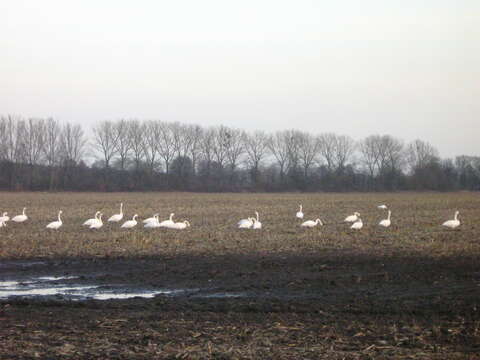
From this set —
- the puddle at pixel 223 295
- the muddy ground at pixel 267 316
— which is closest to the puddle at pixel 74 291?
the puddle at pixel 223 295

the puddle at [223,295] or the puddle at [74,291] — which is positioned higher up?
the puddle at [223,295]

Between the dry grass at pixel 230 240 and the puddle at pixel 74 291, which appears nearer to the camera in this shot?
the puddle at pixel 74 291

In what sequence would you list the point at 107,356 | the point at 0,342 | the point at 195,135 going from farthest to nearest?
1. the point at 195,135
2. the point at 0,342
3. the point at 107,356

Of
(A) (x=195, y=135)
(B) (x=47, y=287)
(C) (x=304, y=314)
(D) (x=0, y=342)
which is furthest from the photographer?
(A) (x=195, y=135)

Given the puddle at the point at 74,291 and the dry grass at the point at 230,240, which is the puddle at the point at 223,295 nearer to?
the puddle at the point at 74,291

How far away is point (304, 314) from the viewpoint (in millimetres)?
9648

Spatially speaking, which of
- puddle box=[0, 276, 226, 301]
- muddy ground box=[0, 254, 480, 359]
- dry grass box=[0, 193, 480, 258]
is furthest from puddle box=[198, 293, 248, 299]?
dry grass box=[0, 193, 480, 258]

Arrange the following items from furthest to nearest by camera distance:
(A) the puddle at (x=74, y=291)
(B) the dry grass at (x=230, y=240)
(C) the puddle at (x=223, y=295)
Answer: (B) the dry grass at (x=230, y=240) < (A) the puddle at (x=74, y=291) < (C) the puddle at (x=223, y=295)

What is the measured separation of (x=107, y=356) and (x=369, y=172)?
11566 centimetres

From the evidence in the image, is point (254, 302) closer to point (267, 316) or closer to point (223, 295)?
point (223, 295)

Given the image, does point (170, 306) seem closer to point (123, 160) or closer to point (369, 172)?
point (123, 160)

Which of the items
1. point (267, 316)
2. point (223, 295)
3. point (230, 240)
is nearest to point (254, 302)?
point (223, 295)

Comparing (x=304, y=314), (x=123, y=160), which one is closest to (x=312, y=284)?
(x=304, y=314)

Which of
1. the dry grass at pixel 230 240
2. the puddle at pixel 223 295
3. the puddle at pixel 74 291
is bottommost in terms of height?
the puddle at pixel 74 291
